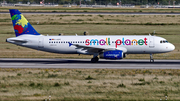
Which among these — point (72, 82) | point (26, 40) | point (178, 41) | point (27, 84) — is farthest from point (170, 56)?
point (27, 84)

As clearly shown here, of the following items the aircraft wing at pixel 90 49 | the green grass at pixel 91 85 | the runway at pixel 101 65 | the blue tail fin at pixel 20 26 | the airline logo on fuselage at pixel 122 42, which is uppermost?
the blue tail fin at pixel 20 26

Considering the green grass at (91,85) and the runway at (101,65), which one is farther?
the runway at (101,65)

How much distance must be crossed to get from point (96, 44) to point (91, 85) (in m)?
18.3

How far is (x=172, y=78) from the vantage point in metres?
30.8

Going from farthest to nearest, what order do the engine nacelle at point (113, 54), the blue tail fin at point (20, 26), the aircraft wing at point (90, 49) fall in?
the blue tail fin at point (20, 26) → the aircraft wing at point (90, 49) → the engine nacelle at point (113, 54)

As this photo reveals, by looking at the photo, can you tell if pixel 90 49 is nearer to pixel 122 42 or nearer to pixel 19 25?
Result: pixel 122 42

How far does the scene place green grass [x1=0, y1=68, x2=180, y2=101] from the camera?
22.6 metres

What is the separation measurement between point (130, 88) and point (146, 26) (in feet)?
221

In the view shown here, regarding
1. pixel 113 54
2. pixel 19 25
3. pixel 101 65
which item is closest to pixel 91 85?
pixel 101 65

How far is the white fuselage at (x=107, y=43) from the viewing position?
4447cm

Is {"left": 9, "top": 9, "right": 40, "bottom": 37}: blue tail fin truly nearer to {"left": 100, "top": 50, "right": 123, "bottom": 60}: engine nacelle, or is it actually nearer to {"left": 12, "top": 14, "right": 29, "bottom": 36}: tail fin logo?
{"left": 12, "top": 14, "right": 29, "bottom": 36}: tail fin logo

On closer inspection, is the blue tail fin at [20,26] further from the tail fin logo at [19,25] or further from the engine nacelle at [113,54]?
the engine nacelle at [113,54]

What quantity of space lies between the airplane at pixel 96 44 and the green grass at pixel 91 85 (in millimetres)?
8880

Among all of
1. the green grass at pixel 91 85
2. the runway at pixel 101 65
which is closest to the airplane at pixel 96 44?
the runway at pixel 101 65
